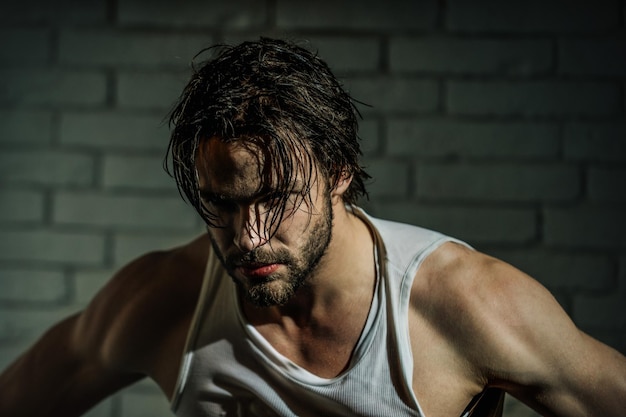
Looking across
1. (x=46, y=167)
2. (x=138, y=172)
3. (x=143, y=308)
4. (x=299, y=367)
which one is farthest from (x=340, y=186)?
(x=46, y=167)

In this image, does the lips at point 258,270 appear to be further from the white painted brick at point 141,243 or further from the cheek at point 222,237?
the white painted brick at point 141,243

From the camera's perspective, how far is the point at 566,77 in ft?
6.03

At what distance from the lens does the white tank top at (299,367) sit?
1.26 metres

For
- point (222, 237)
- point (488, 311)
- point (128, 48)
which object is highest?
point (128, 48)

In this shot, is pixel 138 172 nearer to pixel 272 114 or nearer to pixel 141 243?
pixel 141 243

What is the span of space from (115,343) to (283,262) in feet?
1.38

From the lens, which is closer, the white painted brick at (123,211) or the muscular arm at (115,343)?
the muscular arm at (115,343)

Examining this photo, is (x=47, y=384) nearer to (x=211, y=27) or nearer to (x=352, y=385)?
(x=352, y=385)

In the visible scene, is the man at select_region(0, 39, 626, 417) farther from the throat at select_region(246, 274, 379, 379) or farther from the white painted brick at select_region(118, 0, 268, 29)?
the white painted brick at select_region(118, 0, 268, 29)

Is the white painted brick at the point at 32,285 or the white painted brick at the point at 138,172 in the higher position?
the white painted brick at the point at 138,172

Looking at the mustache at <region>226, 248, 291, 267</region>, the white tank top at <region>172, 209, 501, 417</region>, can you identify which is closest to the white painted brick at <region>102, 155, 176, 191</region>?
the white tank top at <region>172, 209, 501, 417</region>

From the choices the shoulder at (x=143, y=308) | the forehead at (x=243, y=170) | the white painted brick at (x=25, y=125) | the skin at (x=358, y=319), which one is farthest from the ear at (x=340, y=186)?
the white painted brick at (x=25, y=125)

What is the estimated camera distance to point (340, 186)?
1272mm

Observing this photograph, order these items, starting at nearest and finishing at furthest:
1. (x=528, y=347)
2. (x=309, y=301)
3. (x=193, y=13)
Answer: (x=528, y=347) → (x=309, y=301) → (x=193, y=13)
